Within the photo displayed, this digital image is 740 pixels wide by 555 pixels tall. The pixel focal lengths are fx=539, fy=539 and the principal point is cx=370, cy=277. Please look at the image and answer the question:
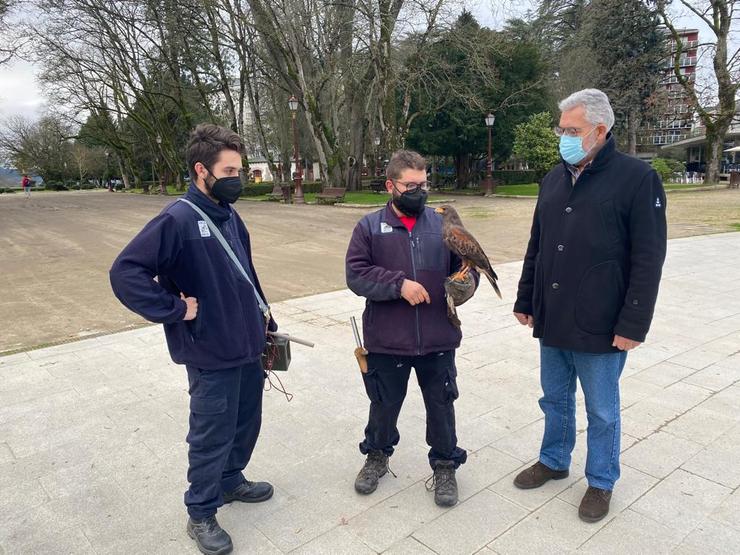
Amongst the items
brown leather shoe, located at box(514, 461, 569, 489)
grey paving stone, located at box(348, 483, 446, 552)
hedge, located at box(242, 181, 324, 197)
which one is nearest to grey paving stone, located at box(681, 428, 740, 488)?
brown leather shoe, located at box(514, 461, 569, 489)

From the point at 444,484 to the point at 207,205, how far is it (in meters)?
1.84

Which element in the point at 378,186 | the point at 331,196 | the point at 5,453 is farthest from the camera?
the point at 378,186

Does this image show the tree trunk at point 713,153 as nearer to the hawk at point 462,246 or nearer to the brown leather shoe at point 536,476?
the brown leather shoe at point 536,476

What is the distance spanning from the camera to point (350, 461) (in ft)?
10.7

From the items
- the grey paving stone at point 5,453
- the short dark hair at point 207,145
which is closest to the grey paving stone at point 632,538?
the short dark hair at point 207,145

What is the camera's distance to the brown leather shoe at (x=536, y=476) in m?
2.92

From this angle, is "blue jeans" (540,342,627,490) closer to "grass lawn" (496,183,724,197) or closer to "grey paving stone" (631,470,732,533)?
"grey paving stone" (631,470,732,533)

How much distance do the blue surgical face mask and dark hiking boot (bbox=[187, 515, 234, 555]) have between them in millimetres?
2385

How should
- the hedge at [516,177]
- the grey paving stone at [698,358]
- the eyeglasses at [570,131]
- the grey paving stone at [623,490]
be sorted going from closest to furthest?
1. the eyeglasses at [570,131]
2. the grey paving stone at [623,490]
3. the grey paving stone at [698,358]
4. the hedge at [516,177]

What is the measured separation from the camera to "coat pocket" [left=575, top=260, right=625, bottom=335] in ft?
8.18

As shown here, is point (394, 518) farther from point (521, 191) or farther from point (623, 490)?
point (521, 191)

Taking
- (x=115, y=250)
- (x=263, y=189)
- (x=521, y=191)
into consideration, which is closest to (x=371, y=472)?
(x=115, y=250)

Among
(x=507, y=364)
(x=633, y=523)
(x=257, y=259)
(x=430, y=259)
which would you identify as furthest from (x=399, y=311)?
(x=257, y=259)

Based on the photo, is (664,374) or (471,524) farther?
(664,374)
